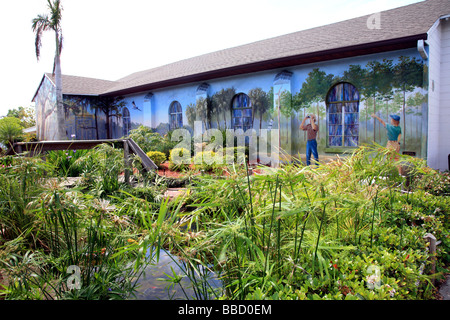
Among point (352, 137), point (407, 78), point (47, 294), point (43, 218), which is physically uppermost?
point (407, 78)

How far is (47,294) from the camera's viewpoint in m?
2.33

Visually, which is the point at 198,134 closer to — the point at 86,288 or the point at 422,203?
the point at 422,203

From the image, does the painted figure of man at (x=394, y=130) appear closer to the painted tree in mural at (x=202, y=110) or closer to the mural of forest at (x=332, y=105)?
the mural of forest at (x=332, y=105)

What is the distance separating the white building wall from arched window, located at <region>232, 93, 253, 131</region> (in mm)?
5926

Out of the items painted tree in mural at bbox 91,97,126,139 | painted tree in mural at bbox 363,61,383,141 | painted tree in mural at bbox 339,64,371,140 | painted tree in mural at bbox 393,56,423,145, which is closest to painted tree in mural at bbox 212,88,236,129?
painted tree in mural at bbox 339,64,371,140

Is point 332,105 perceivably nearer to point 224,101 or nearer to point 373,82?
point 373,82

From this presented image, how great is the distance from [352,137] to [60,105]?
1599 cm

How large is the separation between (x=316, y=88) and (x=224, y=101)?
398cm

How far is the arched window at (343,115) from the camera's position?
9.55 metres

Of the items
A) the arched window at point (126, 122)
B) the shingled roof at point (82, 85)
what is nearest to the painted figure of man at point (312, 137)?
the arched window at point (126, 122)

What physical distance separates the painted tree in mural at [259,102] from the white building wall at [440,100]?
5173 millimetres
